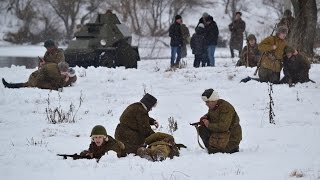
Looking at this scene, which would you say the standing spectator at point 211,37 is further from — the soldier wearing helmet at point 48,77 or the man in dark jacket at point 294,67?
the soldier wearing helmet at point 48,77

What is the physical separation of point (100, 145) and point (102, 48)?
439 inches

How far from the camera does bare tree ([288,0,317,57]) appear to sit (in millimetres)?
15633

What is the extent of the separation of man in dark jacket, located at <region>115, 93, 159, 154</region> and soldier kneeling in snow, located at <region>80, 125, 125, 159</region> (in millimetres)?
387

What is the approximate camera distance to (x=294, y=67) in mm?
12164

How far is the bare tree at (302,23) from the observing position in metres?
15.6

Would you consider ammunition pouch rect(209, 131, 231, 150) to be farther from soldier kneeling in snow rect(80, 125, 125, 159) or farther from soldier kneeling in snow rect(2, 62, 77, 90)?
soldier kneeling in snow rect(2, 62, 77, 90)

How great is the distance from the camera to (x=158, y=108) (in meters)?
10.8

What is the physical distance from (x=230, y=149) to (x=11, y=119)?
4.35 m

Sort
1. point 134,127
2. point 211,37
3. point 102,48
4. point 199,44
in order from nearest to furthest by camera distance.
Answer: point 134,127 < point 199,44 < point 211,37 < point 102,48

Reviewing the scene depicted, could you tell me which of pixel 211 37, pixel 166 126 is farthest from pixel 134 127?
pixel 211 37

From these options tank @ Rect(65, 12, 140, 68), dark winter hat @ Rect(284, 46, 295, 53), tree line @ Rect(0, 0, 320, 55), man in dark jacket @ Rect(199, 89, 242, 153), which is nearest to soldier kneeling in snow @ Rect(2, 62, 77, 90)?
tank @ Rect(65, 12, 140, 68)

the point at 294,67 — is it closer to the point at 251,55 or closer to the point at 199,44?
the point at 251,55

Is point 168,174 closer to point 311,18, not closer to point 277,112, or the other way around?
point 277,112

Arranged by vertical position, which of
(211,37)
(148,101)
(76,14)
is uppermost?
(76,14)
